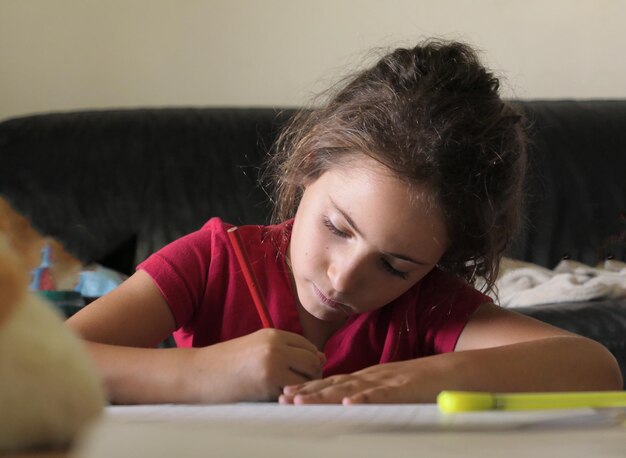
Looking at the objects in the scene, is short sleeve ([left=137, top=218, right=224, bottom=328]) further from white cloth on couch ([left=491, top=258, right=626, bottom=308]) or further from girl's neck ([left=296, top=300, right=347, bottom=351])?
white cloth on couch ([left=491, top=258, right=626, bottom=308])

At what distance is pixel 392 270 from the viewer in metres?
0.87

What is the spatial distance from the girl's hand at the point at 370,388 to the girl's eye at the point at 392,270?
0.13 m

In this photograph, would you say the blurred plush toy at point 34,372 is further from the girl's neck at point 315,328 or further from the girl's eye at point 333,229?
the girl's neck at point 315,328

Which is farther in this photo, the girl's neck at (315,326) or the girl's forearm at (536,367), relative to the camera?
the girl's neck at (315,326)

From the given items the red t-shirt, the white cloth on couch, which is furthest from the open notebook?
the white cloth on couch

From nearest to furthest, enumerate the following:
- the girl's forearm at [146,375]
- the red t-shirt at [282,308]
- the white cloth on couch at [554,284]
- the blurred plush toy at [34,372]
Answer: the blurred plush toy at [34,372] < the girl's forearm at [146,375] < the red t-shirt at [282,308] < the white cloth on couch at [554,284]

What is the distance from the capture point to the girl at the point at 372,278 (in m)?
0.75

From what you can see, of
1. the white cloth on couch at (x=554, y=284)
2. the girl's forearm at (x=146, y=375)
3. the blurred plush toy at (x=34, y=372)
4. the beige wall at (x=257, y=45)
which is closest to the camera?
the blurred plush toy at (x=34, y=372)

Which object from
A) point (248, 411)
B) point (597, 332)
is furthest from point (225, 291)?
point (597, 332)

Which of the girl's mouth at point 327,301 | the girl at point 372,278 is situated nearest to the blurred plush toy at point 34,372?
the girl at point 372,278

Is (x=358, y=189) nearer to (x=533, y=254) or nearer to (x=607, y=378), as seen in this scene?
(x=607, y=378)

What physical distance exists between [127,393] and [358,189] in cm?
29

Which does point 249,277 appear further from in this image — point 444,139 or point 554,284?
point 554,284

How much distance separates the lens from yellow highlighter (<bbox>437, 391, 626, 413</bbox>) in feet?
1.66
